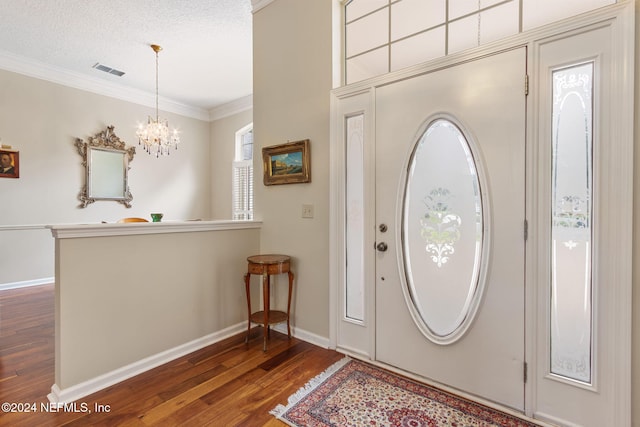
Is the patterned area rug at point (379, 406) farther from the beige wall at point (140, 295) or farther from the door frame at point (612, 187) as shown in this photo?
the beige wall at point (140, 295)

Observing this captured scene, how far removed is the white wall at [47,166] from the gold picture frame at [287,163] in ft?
12.4

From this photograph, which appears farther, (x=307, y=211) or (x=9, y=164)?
(x=9, y=164)

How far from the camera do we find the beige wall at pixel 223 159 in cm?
615

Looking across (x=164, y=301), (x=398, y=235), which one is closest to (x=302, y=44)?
(x=398, y=235)

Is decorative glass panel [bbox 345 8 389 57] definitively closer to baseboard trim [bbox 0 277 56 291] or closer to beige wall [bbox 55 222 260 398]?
beige wall [bbox 55 222 260 398]

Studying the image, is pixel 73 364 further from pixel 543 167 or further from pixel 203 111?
pixel 203 111

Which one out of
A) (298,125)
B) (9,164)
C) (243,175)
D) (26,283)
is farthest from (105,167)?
(298,125)

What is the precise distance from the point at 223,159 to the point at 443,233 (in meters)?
5.40

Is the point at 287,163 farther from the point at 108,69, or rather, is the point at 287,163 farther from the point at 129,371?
the point at 108,69

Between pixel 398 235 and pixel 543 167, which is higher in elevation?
pixel 543 167

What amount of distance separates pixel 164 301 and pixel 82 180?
3.83 m

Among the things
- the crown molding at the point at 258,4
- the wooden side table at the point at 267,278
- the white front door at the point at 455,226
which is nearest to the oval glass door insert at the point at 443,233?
the white front door at the point at 455,226

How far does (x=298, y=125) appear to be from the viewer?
270 cm

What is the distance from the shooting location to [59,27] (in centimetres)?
354
